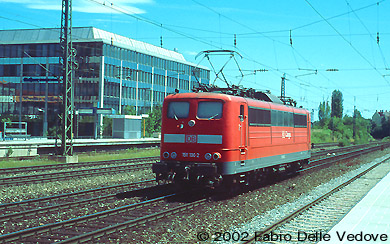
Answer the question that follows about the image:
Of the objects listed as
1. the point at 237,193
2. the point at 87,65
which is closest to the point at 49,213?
the point at 237,193

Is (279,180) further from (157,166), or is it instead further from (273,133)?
(157,166)

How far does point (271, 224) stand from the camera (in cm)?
1128

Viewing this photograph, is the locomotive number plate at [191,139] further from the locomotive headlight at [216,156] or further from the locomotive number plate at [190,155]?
the locomotive headlight at [216,156]

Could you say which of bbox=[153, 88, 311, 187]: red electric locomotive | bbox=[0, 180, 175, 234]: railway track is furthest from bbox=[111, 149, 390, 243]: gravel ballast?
bbox=[0, 180, 175, 234]: railway track

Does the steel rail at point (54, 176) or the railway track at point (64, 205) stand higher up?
the steel rail at point (54, 176)

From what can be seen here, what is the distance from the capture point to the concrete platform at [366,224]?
31.1ft

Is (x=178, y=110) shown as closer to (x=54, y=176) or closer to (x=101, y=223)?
(x=101, y=223)

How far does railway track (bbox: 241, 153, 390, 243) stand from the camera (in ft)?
33.4

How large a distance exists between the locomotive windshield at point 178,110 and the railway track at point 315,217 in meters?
4.99

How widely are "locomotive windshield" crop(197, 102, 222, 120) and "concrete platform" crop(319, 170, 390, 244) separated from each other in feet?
16.6

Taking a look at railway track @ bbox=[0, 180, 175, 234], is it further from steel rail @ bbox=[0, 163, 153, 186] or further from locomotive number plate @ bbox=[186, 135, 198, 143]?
steel rail @ bbox=[0, 163, 153, 186]

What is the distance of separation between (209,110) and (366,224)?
6.49 meters

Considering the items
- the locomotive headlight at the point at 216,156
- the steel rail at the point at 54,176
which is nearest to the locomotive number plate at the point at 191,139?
the locomotive headlight at the point at 216,156

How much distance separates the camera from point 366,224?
10938 mm
